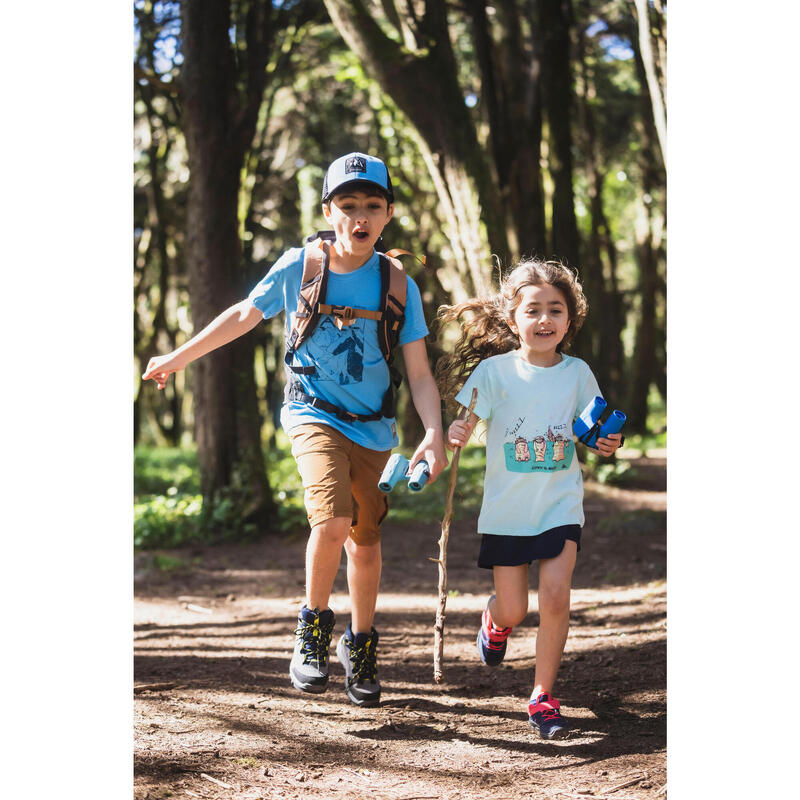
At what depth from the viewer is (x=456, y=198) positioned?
31.0 feet

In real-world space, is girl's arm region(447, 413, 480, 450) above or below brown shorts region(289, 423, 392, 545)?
above

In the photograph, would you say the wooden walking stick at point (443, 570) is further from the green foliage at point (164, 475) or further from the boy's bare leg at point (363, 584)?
the green foliage at point (164, 475)

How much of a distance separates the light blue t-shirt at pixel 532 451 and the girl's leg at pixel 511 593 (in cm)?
20

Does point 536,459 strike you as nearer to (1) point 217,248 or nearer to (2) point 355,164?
(2) point 355,164

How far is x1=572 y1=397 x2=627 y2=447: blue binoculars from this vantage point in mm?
3916

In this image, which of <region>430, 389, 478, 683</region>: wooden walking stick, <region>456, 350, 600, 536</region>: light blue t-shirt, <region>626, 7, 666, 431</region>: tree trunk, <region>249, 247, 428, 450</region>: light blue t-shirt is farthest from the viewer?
<region>626, 7, 666, 431</region>: tree trunk

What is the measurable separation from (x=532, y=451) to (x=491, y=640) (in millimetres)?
914

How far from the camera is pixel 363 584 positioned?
448 centimetres

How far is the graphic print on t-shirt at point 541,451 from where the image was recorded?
4125 millimetres

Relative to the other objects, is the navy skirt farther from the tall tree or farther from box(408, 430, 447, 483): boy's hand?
the tall tree

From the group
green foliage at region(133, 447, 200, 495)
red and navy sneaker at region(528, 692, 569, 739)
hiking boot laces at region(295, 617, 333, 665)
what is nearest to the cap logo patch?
hiking boot laces at region(295, 617, 333, 665)

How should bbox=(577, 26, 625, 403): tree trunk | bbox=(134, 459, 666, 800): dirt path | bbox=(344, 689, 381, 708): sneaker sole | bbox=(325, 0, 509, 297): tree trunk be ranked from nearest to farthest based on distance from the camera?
bbox=(134, 459, 666, 800): dirt path < bbox=(344, 689, 381, 708): sneaker sole < bbox=(325, 0, 509, 297): tree trunk < bbox=(577, 26, 625, 403): tree trunk
